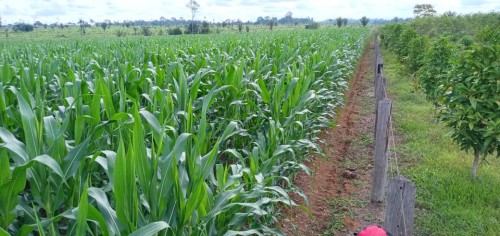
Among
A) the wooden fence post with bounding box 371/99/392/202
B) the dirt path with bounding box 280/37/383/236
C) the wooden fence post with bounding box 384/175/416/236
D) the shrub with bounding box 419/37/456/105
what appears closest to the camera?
the wooden fence post with bounding box 384/175/416/236

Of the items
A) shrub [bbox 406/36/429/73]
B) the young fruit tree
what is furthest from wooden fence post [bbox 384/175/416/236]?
shrub [bbox 406/36/429/73]

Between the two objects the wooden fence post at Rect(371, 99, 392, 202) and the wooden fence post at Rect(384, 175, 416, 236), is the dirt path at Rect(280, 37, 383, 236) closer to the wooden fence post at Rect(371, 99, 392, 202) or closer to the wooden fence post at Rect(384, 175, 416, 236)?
the wooden fence post at Rect(371, 99, 392, 202)

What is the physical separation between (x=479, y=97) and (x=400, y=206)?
10.0 ft

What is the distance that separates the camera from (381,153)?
447 centimetres

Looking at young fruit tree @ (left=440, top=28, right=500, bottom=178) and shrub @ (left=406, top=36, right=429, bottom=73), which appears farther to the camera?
shrub @ (left=406, top=36, right=429, bottom=73)

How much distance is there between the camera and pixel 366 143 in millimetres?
6809

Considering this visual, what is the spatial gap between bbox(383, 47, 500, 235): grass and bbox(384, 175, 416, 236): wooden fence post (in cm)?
151

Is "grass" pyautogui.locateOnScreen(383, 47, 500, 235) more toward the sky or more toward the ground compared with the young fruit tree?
more toward the ground

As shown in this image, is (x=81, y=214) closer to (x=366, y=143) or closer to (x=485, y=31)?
(x=485, y=31)

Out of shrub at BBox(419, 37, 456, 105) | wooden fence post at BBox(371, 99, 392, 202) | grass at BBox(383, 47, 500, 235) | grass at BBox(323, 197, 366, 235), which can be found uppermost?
shrub at BBox(419, 37, 456, 105)

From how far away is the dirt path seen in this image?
164 inches

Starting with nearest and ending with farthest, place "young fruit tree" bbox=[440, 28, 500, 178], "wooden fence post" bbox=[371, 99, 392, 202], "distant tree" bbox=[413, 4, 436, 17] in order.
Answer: "wooden fence post" bbox=[371, 99, 392, 202], "young fruit tree" bbox=[440, 28, 500, 178], "distant tree" bbox=[413, 4, 436, 17]

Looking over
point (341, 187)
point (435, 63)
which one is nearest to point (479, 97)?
point (341, 187)

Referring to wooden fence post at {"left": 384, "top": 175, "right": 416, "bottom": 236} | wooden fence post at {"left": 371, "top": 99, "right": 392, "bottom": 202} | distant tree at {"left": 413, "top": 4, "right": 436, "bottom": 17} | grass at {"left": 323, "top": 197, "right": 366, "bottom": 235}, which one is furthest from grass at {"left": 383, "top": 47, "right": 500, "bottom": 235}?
distant tree at {"left": 413, "top": 4, "right": 436, "bottom": 17}
